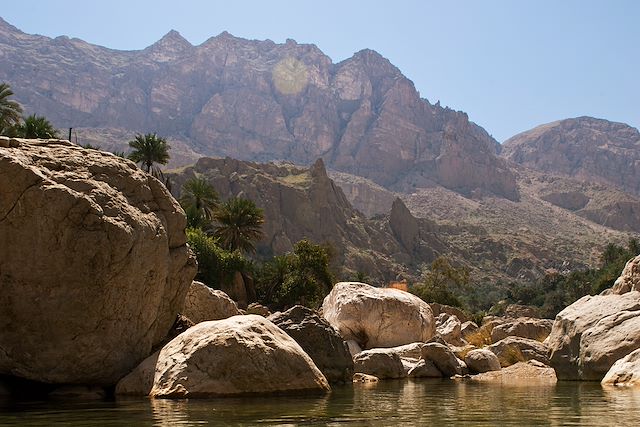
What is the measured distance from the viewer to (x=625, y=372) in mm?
17094

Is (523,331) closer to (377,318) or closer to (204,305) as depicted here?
(377,318)

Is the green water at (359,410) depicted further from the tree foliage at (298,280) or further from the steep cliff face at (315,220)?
the steep cliff face at (315,220)

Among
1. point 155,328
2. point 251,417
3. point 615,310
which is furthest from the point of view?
point 615,310

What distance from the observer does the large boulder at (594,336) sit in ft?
61.4

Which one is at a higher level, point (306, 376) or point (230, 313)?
point (230, 313)

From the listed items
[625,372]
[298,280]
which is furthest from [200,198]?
[625,372]

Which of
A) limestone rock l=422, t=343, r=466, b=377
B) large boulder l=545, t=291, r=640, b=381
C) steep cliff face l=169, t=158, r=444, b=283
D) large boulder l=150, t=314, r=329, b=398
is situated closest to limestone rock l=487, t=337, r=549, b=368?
limestone rock l=422, t=343, r=466, b=377

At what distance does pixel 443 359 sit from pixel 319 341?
638 cm

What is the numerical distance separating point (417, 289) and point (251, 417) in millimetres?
74069

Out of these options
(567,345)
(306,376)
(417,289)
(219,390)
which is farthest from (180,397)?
(417,289)

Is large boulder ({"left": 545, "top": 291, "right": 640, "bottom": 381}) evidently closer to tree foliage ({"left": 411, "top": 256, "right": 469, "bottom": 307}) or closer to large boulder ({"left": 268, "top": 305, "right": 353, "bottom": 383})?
large boulder ({"left": 268, "top": 305, "right": 353, "bottom": 383})

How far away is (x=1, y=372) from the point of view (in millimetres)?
14836

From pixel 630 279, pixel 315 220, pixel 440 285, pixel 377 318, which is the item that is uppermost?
pixel 315 220

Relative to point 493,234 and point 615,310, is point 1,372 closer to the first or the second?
point 615,310
